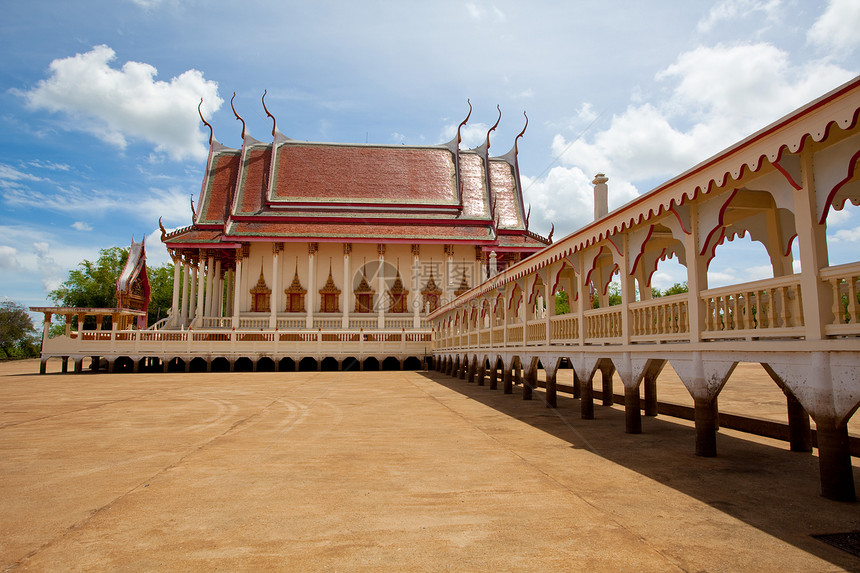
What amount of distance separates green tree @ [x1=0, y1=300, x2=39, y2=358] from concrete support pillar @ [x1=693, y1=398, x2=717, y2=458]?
5591 cm

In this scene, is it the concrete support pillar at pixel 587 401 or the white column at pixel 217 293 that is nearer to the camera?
the concrete support pillar at pixel 587 401

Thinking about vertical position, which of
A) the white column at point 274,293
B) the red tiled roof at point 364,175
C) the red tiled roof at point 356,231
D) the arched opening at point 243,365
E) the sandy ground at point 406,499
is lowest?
the sandy ground at point 406,499

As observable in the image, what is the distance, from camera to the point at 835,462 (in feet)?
12.8

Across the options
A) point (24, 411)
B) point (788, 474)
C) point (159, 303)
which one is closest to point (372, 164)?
point (24, 411)

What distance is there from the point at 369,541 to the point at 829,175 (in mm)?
4146

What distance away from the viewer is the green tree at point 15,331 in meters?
47.0

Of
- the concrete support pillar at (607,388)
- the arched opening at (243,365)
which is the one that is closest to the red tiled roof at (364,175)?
the arched opening at (243,365)

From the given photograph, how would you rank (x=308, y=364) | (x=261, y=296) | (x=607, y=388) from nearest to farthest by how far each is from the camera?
1. (x=607, y=388)
2. (x=308, y=364)
3. (x=261, y=296)

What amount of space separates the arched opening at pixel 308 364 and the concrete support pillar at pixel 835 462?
2319 cm

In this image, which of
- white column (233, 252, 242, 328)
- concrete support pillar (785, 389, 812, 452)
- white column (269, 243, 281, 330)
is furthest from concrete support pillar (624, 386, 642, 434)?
white column (233, 252, 242, 328)

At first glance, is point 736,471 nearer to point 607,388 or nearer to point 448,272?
point 607,388

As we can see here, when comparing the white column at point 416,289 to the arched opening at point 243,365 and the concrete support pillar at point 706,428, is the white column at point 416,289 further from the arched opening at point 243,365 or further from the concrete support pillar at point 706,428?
the concrete support pillar at point 706,428

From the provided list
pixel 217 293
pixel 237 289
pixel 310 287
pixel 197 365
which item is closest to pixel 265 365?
pixel 197 365

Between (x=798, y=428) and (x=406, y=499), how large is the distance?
14.4 ft
